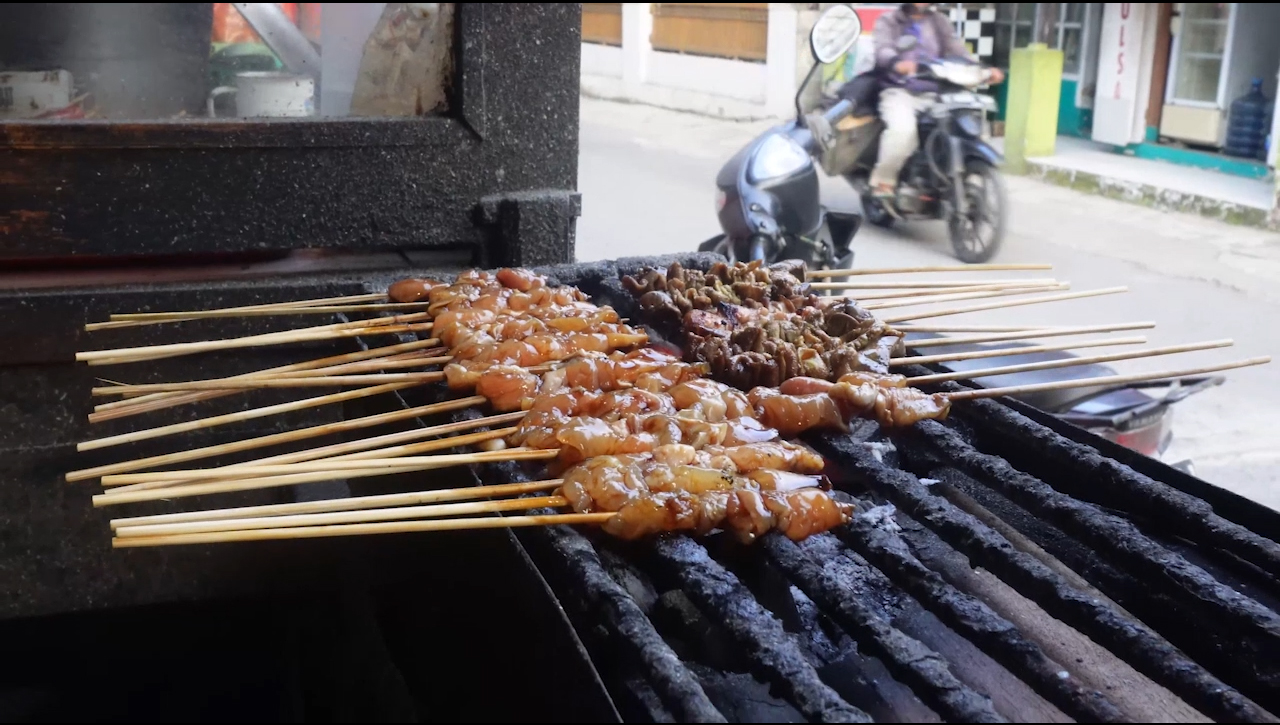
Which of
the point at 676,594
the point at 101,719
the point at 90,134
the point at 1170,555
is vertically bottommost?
the point at 101,719

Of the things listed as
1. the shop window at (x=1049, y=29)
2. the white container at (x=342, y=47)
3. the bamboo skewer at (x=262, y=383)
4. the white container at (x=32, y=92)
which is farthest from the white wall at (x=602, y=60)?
the bamboo skewer at (x=262, y=383)

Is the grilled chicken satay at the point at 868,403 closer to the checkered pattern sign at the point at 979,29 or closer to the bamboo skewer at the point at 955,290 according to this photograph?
the bamboo skewer at the point at 955,290

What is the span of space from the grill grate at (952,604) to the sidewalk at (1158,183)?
12.1 feet

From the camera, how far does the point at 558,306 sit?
12.0ft

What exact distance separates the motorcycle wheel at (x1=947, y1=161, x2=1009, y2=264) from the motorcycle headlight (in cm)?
175

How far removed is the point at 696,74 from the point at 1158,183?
11233 millimetres

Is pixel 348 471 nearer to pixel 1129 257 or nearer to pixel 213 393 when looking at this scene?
pixel 213 393

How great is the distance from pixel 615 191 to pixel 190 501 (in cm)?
588

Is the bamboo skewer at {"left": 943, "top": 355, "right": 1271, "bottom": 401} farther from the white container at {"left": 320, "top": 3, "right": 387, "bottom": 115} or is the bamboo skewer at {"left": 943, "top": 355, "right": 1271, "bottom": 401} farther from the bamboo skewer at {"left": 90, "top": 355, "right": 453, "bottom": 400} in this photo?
the white container at {"left": 320, "top": 3, "right": 387, "bottom": 115}

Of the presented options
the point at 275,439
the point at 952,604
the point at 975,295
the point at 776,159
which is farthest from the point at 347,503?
the point at 776,159

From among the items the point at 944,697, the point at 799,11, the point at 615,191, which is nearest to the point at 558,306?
the point at 944,697

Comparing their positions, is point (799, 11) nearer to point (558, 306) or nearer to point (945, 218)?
point (945, 218)

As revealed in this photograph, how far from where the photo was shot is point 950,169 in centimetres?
827

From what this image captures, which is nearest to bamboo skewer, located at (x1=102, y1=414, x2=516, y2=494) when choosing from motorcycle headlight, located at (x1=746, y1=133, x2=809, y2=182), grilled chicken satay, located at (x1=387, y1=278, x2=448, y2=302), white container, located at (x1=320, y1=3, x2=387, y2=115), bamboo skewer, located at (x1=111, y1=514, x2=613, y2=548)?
bamboo skewer, located at (x1=111, y1=514, x2=613, y2=548)
